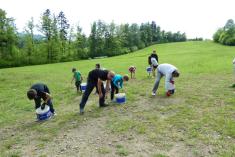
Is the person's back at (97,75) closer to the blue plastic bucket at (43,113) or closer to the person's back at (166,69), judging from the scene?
the blue plastic bucket at (43,113)

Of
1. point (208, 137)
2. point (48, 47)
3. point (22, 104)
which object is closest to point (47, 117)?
point (22, 104)

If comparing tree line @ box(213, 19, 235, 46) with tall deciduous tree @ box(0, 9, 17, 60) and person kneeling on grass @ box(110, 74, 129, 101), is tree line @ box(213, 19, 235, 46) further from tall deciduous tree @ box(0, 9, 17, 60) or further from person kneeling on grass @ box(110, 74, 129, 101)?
person kneeling on grass @ box(110, 74, 129, 101)

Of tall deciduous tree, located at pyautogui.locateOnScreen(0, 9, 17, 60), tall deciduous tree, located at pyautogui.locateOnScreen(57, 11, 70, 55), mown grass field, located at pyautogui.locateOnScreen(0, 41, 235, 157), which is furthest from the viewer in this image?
tall deciduous tree, located at pyautogui.locateOnScreen(57, 11, 70, 55)

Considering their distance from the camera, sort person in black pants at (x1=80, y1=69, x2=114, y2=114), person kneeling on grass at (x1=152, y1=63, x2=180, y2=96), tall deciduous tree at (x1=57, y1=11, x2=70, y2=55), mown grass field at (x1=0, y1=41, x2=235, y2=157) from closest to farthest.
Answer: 1. mown grass field at (x1=0, y1=41, x2=235, y2=157)
2. person in black pants at (x1=80, y1=69, x2=114, y2=114)
3. person kneeling on grass at (x1=152, y1=63, x2=180, y2=96)
4. tall deciduous tree at (x1=57, y1=11, x2=70, y2=55)

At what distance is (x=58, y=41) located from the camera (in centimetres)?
5409

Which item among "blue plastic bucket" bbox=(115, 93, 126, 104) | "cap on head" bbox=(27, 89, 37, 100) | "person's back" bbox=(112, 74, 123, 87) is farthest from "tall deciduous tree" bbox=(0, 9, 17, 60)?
"cap on head" bbox=(27, 89, 37, 100)

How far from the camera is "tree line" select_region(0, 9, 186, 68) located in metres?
46.6

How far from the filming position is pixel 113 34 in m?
66.4

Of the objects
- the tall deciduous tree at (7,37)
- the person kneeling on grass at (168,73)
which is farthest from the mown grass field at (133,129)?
the tall deciduous tree at (7,37)

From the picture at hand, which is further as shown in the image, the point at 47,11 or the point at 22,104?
the point at 47,11

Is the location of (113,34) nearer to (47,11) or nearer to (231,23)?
(47,11)

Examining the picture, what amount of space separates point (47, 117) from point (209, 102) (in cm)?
605

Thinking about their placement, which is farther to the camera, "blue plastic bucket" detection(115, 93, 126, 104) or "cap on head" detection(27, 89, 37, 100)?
"blue plastic bucket" detection(115, 93, 126, 104)

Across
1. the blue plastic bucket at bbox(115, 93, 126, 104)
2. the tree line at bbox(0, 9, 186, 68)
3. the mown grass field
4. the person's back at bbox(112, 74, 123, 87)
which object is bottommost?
the mown grass field
